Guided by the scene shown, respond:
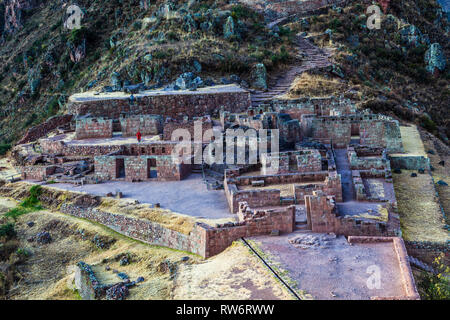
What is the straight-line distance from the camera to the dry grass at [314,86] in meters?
37.2

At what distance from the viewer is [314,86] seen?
3825 centimetres

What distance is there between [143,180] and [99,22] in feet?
132

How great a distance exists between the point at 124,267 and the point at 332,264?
21.6ft

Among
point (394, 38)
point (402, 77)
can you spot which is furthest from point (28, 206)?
point (394, 38)

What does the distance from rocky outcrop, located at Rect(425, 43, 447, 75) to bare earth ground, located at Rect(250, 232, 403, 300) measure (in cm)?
3774

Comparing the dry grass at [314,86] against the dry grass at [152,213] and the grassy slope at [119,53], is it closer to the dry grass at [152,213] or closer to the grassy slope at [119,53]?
the grassy slope at [119,53]

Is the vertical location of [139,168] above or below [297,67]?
below

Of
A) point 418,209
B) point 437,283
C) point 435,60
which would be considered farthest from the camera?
point 435,60

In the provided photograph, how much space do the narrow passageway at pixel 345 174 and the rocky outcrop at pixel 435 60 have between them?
2805 cm

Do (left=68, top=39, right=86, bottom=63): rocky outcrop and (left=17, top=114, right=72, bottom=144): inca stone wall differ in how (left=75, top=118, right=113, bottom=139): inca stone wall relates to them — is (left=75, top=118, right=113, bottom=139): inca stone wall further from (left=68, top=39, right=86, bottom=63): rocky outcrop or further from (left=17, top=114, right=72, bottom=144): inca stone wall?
(left=68, top=39, right=86, bottom=63): rocky outcrop

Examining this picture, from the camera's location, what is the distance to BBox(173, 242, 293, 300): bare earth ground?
43.1ft

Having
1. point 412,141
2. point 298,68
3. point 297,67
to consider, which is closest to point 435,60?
point 297,67

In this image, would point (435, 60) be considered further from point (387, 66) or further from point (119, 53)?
point (119, 53)
